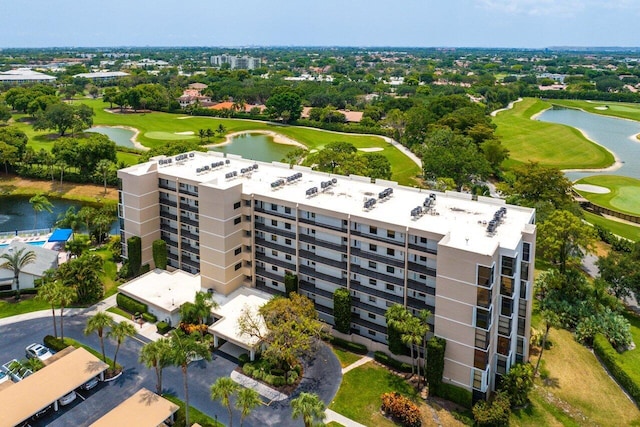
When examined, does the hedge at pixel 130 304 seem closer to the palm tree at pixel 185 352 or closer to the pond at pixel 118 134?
the palm tree at pixel 185 352

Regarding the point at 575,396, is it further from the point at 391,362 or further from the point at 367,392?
the point at 367,392

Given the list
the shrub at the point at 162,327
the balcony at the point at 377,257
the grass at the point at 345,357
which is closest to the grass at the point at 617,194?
the balcony at the point at 377,257

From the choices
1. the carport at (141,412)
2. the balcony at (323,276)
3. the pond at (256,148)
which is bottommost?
the carport at (141,412)

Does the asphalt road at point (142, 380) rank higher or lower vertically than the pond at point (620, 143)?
lower

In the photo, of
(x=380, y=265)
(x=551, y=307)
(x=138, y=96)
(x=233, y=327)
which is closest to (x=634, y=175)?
Answer: (x=551, y=307)

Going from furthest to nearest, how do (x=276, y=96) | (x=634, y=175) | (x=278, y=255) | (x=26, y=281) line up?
(x=276, y=96)
(x=634, y=175)
(x=26, y=281)
(x=278, y=255)

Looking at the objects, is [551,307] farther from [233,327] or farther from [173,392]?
[173,392]
